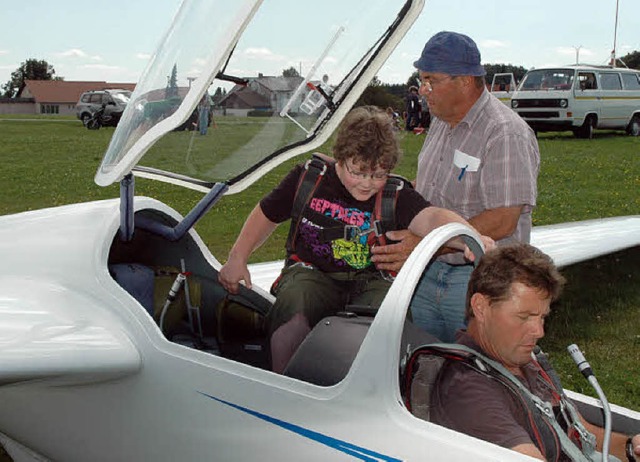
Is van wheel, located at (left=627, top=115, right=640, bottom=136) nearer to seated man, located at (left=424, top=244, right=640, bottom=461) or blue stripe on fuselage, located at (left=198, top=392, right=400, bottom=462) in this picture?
A: seated man, located at (left=424, top=244, right=640, bottom=461)

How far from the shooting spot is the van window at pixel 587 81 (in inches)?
1041

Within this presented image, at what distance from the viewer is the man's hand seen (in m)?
3.40

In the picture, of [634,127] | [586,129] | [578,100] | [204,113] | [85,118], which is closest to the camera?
[204,113]

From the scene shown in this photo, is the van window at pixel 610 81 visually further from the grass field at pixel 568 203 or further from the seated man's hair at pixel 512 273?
the seated man's hair at pixel 512 273

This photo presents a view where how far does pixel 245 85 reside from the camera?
3.38 meters

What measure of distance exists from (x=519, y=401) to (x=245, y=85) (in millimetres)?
1643

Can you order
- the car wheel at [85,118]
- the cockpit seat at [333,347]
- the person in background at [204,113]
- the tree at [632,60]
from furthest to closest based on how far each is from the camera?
the tree at [632,60], the car wheel at [85,118], the person in background at [204,113], the cockpit seat at [333,347]

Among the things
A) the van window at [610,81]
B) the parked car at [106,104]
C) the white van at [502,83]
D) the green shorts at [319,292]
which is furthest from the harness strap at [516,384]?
the parked car at [106,104]

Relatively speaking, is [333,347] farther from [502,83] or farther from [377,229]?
[502,83]

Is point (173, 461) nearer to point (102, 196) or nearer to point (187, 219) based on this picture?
point (187, 219)

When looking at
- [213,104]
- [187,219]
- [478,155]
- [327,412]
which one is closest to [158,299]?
[187,219]

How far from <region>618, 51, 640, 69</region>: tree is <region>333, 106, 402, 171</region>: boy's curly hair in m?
85.1

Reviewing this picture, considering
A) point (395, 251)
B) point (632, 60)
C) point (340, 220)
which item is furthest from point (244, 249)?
point (632, 60)

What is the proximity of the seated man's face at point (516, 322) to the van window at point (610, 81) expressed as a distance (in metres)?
25.9
